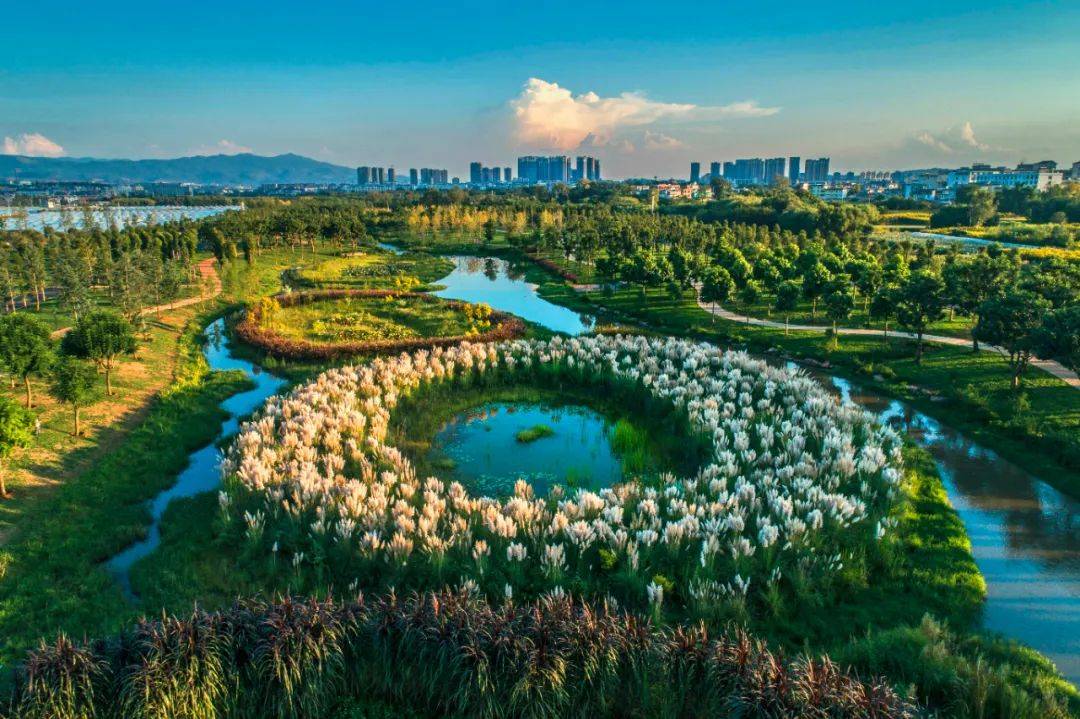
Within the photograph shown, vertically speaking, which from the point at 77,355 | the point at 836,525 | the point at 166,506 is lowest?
the point at 166,506

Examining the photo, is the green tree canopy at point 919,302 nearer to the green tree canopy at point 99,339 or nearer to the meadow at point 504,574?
the meadow at point 504,574

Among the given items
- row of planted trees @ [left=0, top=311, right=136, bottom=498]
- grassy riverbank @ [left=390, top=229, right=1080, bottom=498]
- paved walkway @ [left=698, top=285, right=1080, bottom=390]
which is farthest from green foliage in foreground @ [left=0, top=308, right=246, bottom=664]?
paved walkway @ [left=698, top=285, right=1080, bottom=390]

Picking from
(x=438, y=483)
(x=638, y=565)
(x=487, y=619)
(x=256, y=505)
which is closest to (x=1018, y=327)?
(x=638, y=565)

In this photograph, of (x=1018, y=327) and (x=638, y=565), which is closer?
(x=638, y=565)

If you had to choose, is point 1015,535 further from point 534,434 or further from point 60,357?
point 60,357

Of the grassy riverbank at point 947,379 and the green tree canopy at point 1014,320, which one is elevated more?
the green tree canopy at point 1014,320

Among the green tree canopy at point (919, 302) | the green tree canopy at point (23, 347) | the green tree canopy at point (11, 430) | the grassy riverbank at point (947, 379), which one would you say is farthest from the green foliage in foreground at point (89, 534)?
the green tree canopy at point (919, 302)

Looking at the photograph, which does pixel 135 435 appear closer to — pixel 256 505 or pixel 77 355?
pixel 77 355
